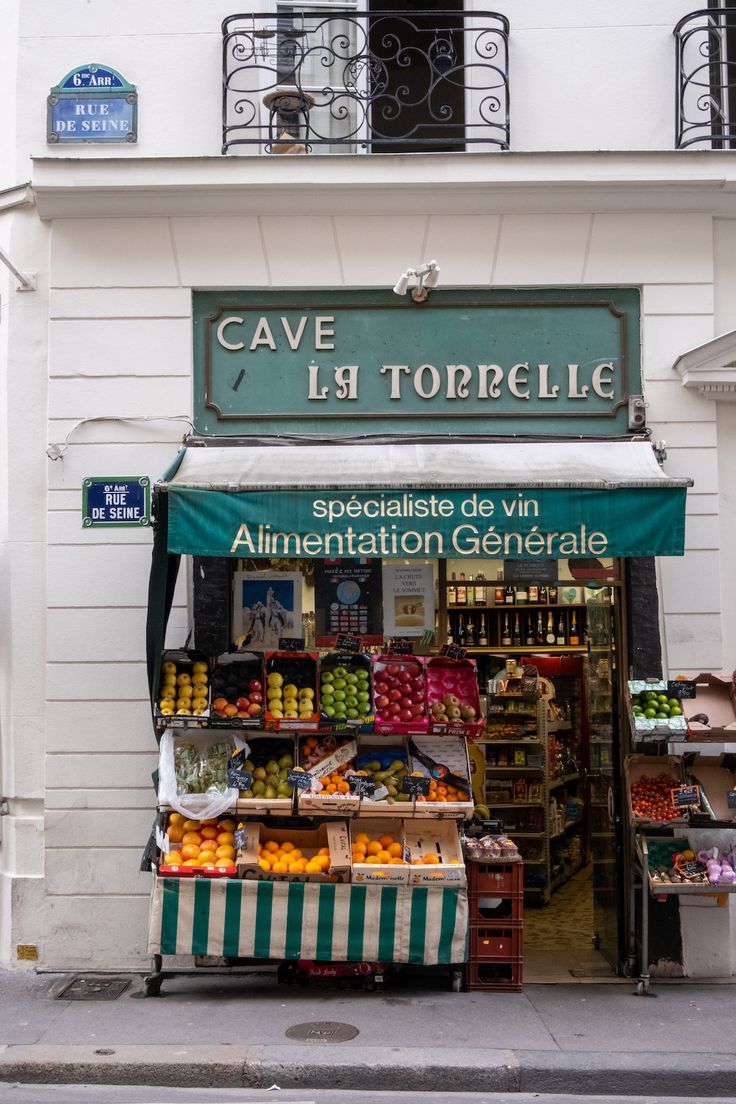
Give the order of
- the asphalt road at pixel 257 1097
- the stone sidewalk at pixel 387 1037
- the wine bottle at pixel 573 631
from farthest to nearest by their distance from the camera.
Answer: the wine bottle at pixel 573 631, the stone sidewalk at pixel 387 1037, the asphalt road at pixel 257 1097

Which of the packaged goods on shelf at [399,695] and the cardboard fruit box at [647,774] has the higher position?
the packaged goods on shelf at [399,695]

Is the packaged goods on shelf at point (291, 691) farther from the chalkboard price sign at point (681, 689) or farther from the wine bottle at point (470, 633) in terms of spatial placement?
→ the wine bottle at point (470, 633)

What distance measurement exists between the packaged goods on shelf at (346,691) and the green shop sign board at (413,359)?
5.76 feet

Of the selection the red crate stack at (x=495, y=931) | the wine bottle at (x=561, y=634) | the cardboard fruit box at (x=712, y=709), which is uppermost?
the wine bottle at (x=561, y=634)

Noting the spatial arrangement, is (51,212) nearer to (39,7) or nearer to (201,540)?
(39,7)

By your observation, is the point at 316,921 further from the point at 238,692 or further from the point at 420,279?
the point at 420,279

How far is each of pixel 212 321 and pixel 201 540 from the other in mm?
2153

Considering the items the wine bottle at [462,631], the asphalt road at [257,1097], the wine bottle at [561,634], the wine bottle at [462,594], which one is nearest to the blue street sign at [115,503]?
the wine bottle at [462,594]

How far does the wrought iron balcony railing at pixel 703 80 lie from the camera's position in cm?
798

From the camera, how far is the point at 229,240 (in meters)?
8.05

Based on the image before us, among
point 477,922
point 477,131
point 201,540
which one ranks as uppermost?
point 477,131

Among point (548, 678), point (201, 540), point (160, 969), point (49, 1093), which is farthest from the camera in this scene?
point (548, 678)

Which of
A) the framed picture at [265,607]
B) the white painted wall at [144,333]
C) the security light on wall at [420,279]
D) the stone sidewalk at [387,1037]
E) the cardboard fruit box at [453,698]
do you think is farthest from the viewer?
the framed picture at [265,607]

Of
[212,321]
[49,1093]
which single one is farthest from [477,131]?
[49,1093]
